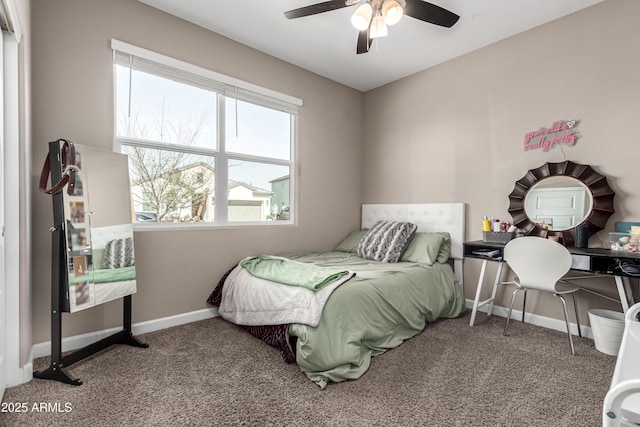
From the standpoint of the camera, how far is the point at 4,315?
67.1 inches

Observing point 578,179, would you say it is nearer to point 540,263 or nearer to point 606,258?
point 606,258

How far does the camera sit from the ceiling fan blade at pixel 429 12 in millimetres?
2046

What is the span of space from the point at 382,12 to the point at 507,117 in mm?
1713

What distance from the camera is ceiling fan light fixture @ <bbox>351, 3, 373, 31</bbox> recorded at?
2035mm

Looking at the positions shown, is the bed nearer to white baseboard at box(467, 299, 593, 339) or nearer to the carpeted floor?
the carpeted floor

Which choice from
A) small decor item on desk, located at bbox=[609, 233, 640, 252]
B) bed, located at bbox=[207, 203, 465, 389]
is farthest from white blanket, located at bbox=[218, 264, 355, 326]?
small decor item on desk, located at bbox=[609, 233, 640, 252]

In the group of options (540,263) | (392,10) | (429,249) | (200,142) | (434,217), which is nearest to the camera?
(392,10)

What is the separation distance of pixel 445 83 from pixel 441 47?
41 centimetres

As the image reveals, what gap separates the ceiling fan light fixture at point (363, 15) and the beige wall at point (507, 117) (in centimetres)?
170

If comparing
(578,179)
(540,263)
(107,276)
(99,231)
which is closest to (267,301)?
(107,276)

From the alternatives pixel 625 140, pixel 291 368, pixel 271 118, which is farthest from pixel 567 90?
pixel 291 368

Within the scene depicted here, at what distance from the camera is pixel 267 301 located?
2.37 m

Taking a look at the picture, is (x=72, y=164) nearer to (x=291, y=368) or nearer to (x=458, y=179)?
(x=291, y=368)

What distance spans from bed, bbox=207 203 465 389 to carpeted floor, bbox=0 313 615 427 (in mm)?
112
